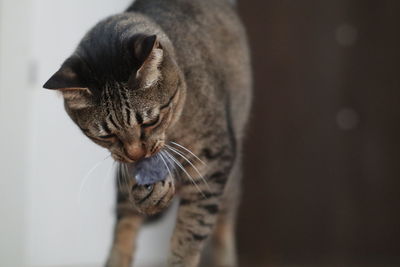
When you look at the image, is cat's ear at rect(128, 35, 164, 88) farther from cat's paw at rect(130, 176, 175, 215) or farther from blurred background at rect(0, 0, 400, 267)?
blurred background at rect(0, 0, 400, 267)

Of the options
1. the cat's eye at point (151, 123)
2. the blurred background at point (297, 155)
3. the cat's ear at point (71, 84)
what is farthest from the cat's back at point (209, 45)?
the blurred background at point (297, 155)

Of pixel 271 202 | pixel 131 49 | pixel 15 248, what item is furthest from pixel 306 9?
pixel 15 248

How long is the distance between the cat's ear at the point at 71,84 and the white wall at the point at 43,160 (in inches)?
21.8

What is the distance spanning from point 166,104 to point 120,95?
15 cm

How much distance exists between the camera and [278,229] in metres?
2.63

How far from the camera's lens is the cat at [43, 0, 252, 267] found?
1280mm

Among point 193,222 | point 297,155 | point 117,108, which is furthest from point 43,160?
point 297,155

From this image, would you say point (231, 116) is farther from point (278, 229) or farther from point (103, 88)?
point (278, 229)

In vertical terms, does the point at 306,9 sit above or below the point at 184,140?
above

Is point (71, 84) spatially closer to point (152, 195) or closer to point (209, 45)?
point (152, 195)

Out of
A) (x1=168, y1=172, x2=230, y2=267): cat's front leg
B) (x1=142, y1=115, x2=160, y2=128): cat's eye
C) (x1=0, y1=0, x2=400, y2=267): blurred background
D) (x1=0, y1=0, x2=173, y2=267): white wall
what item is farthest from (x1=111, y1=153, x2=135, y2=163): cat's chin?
(x1=0, y1=0, x2=400, y2=267): blurred background

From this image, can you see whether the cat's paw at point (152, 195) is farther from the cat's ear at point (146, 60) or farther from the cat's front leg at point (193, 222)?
the cat's ear at point (146, 60)

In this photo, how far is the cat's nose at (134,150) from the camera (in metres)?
1.30

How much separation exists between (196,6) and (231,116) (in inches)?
17.0
